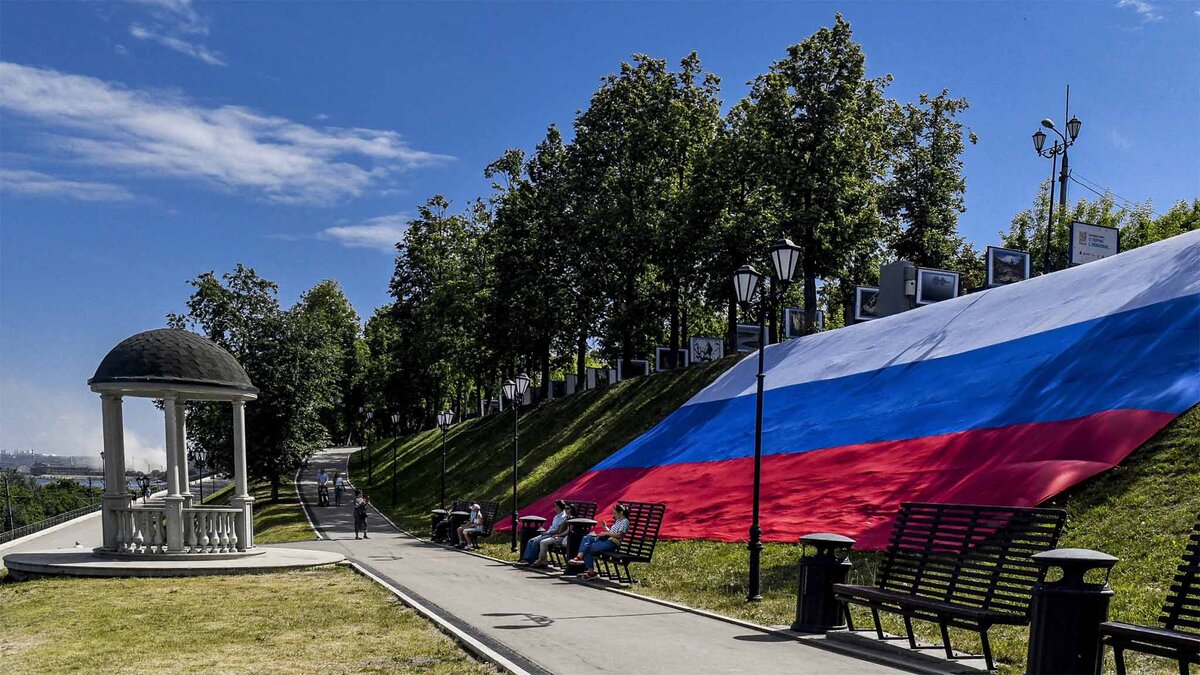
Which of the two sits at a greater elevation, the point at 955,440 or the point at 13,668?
the point at 955,440

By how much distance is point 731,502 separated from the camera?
69.4 ft

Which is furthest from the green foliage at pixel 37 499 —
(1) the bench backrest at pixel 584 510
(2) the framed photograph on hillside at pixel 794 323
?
(1) the bench backrest at pixel 584 510

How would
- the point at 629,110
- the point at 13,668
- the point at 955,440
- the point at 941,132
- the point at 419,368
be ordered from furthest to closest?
1. the point at 419,368
2. the point at 941,132
3. the point at 629,110
4. the point at 955,440
5. the point at 13,668

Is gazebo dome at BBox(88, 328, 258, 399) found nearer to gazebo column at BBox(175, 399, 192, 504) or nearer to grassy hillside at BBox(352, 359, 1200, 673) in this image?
gazebo column at BBox(175, 399, 192, 504)

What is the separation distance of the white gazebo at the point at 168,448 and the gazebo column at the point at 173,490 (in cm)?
2

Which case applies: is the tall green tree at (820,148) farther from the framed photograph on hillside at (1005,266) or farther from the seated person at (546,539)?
the seated person at (546,539)

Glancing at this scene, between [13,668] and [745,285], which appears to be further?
[745,285]

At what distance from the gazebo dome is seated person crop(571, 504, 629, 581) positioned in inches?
407

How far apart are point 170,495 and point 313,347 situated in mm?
29919

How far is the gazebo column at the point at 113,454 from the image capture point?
22.6 metres

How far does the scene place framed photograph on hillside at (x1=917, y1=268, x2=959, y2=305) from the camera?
95.9ft

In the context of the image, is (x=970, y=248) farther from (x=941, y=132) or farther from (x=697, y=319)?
(x=697, y=319)

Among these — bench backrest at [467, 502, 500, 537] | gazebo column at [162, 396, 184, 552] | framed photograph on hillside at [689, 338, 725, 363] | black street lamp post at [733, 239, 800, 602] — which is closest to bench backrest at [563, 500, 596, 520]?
black street lamp post at [733, 239, 800, 602]

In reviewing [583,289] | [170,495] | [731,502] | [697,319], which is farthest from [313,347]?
[731,502]
